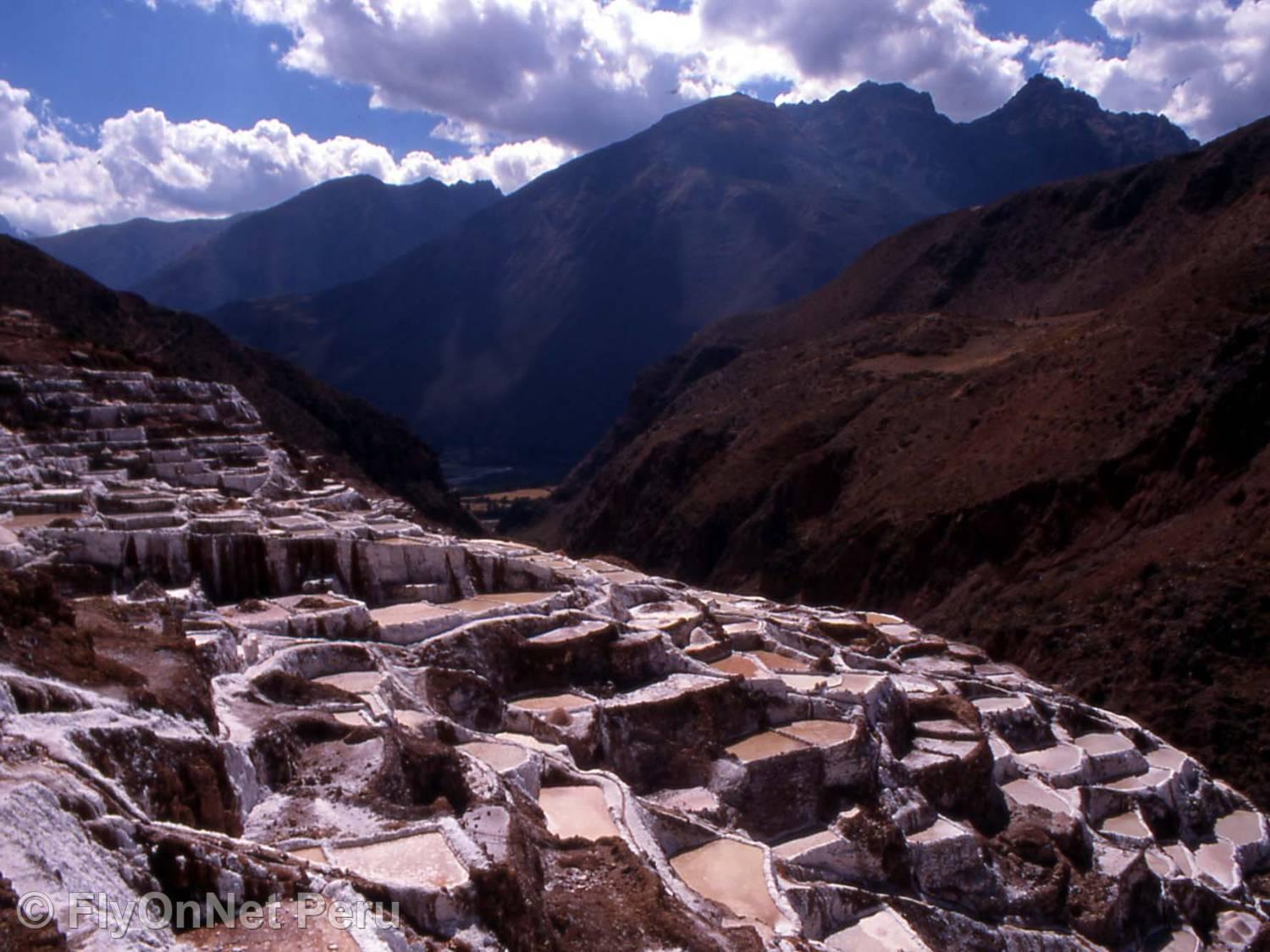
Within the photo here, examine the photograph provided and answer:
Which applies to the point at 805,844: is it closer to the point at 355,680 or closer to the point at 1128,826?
the point at 355,680

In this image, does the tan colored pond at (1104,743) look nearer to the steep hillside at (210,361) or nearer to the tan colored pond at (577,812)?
the tan colored pond at (577,812)

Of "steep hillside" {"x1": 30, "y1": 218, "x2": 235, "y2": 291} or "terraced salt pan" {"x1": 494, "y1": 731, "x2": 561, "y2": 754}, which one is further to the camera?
"steep hillside" {"x1": 30, "y1": 218, "x2": 235, "y2": 291}

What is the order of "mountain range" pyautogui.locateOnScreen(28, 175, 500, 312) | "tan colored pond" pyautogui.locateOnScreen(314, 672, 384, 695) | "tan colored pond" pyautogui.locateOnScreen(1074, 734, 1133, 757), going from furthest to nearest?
"mountain range" pyautogui.locateOnScreen(28, 175, 500, 312), "tan colored pond" pyautogui.locateOnScreen(1074, 734, 1133, 757), "tan colored pond" pyautogui.locateOnScreen(314, 672, 384, 695)

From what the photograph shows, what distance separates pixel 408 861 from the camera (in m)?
9.07

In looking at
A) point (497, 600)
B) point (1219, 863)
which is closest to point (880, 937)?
point (497, 600)

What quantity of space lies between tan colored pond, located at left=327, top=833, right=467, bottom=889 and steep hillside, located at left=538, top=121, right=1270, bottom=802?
22618 mm

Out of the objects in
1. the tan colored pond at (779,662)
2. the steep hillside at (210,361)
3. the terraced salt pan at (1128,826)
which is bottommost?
the terraced salt pan at (1128,826)

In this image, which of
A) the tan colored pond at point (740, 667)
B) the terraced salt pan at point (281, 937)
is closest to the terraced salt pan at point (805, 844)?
the tan colored pond at point (740, 667)

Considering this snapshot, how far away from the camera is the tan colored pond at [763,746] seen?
1523 cm

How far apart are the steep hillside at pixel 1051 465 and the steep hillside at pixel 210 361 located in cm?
1309

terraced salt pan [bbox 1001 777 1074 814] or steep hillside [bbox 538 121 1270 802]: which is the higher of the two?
steep hillside [bbox 538 121 1270 802]

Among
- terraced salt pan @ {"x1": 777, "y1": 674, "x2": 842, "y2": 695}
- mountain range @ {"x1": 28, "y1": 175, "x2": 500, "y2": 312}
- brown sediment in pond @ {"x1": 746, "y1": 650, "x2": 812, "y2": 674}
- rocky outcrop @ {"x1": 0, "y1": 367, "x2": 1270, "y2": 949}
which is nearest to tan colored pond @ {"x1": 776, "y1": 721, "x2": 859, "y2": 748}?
rocky outcrop @ {"x1": 0, "y1": 367, "x2": 1270, "y2": 949}

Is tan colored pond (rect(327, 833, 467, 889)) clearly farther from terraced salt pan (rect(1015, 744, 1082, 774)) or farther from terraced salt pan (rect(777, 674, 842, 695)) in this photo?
terraced salt pan (rect(1015, 744, 1082, 774))

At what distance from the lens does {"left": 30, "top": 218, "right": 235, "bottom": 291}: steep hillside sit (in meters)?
178
